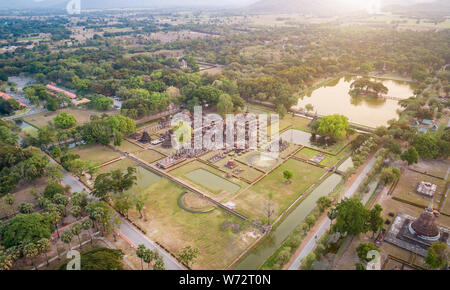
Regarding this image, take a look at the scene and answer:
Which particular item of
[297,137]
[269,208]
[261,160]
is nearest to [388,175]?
[269,208]

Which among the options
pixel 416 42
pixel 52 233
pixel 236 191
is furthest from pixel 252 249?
pixel 416 42

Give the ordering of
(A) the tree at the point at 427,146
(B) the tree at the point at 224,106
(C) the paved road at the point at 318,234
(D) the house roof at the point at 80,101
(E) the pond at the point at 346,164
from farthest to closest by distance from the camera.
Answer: (D) the house roof at the point at 80,101
(B) the tree at the point at 224,106
(E) the pond at the point at 346,164
(A) the tree at the point at 427,146
(C) the paved road at the point at 318,234

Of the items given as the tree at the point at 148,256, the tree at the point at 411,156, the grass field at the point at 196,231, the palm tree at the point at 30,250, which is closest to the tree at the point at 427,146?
the tree at the point at 411,156

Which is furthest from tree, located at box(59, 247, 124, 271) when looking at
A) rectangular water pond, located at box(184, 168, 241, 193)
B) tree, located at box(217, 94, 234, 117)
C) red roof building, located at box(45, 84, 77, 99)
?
red roof building, located at box(45, 84, 77, 99)

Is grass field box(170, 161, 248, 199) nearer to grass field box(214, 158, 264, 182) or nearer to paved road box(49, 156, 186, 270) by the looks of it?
grass field box(214, 158, 264, 182)

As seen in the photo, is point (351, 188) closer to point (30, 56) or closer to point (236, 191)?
point (236, 191)

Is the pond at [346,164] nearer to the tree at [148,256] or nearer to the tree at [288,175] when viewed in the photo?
the tree at [288,175]

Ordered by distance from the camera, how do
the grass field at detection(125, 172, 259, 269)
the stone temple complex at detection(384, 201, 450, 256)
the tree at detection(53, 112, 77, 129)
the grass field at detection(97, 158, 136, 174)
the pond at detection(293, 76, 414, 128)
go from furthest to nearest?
1. the pond at detection(293, 76, 414, 128)
2. the tree at detection(53, 112, 77, 129)
3. the grass field at detection(97, 158, 136, 174)
4. the stone temple complex at detection(384, 201, 450, 256)
5. the grass field at detection(125, 172, 259, 269)

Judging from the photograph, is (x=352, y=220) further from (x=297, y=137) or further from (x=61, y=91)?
(x=61, y=91)
